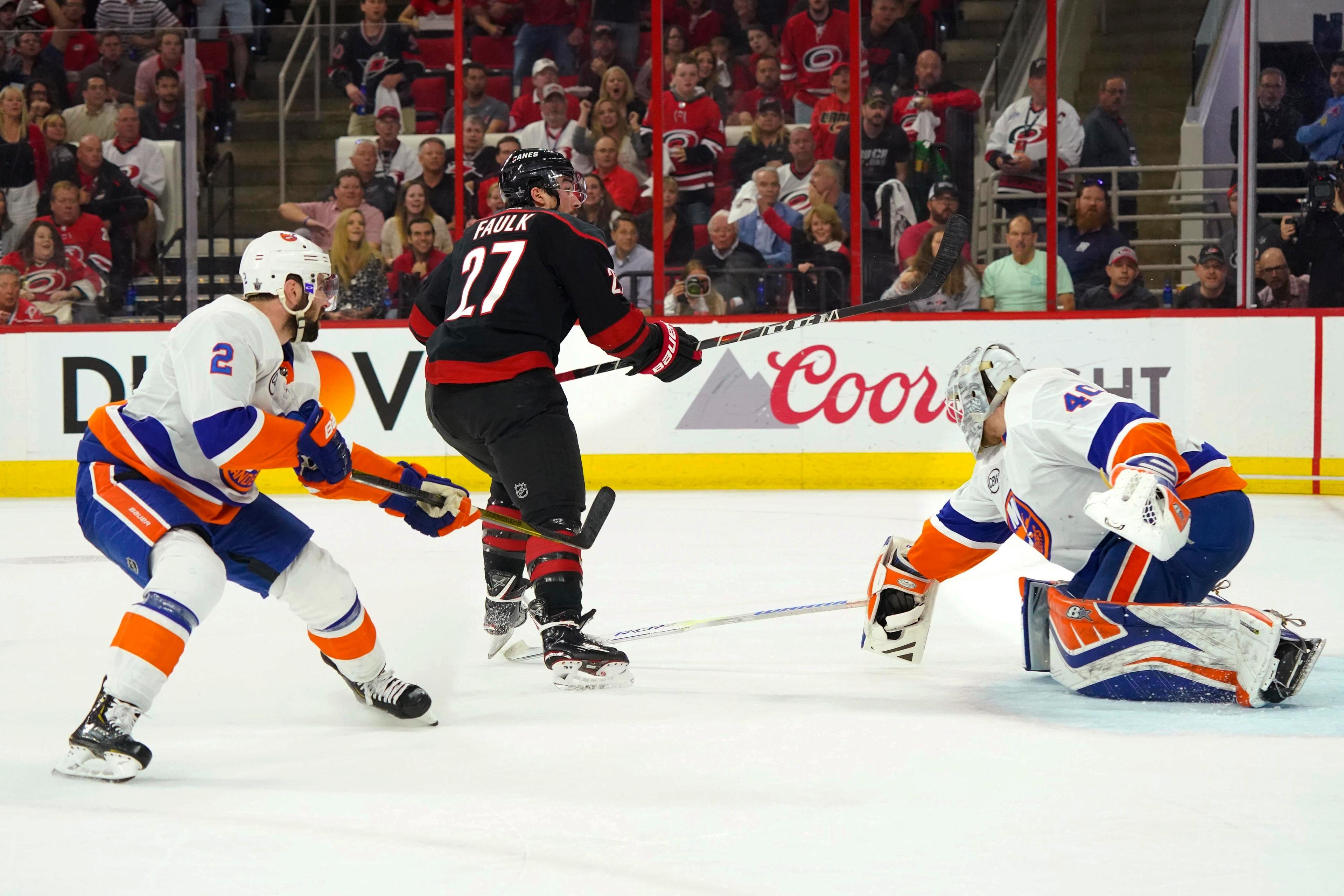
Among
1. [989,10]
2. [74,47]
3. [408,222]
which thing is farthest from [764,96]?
[74,47]

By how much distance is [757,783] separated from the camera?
2.45 metres

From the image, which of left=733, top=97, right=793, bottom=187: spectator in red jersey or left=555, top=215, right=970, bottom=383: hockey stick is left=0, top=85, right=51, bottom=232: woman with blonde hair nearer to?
left=733, top=97, right=793, bottom=187: spectator in red jersey

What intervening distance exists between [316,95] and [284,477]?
2.11 meters

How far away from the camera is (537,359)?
325cm

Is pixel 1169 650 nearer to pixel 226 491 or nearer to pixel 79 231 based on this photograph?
pixel 226 491

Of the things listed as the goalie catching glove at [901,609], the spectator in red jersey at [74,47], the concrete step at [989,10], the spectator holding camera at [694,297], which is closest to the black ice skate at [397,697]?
the goalie catching glove at [901,609]

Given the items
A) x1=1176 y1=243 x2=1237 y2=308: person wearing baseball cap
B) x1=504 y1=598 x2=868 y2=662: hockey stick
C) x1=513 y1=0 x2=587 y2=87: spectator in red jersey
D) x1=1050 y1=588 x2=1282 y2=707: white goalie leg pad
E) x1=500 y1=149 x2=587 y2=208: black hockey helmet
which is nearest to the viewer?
x1=1050 y1=588 x2=1282 y2=707: white goalie leg pad

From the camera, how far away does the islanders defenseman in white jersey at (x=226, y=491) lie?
8.29ft

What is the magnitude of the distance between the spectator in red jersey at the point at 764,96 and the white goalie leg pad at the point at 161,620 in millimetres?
5424

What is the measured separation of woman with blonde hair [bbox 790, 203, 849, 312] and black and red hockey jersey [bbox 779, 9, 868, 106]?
A: 67 cm

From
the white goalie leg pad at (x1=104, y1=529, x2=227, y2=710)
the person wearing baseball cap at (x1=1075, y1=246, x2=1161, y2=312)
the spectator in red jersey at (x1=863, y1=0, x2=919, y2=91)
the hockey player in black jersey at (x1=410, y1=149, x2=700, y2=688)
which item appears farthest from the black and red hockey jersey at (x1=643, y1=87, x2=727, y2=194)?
the white goalie leg pad at (x1=104, y1=529, x2=227, y2=710)

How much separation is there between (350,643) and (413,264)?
4896mm

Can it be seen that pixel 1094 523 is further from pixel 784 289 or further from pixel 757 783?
pixel 784 289

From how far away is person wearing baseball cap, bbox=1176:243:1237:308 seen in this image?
6957mm
